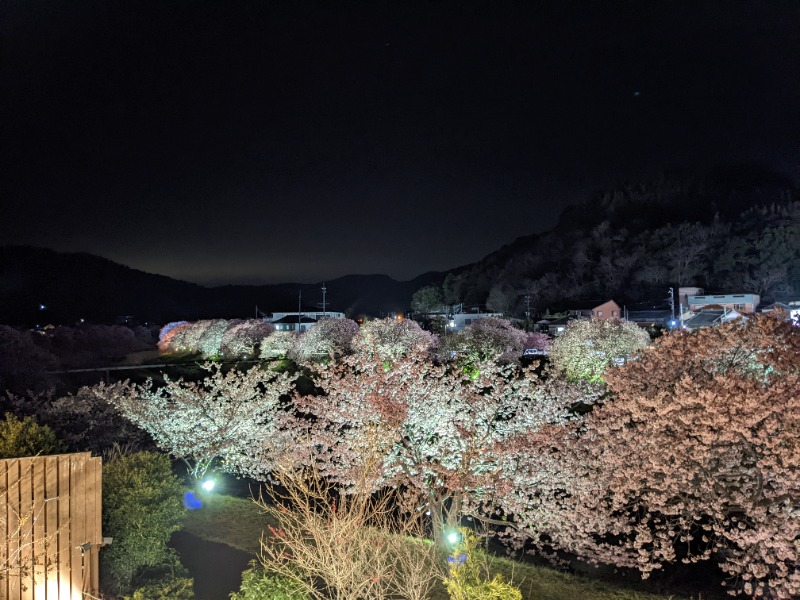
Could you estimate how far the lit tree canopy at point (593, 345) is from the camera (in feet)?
77.6

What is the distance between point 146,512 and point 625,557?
7.11 m

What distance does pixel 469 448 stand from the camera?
908 centimetres

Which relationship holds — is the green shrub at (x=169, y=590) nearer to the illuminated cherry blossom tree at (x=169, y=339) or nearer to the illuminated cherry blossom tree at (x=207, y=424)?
the illuminated cherry blossom tree at (x=207, y=424)

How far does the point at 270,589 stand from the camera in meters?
6.51

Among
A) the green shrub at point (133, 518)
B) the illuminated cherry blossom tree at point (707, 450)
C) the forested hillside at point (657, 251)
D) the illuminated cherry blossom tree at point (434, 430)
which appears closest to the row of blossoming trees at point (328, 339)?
the illuminated cherry blossom tree at point (434, 430)

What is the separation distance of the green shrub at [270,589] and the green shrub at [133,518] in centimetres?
177

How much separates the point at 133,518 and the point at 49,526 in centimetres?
155

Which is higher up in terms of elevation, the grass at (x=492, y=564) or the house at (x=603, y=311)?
the house at (x=603, y=311)

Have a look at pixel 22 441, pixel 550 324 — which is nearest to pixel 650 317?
pixel 550 324

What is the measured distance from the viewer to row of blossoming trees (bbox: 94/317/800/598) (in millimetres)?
7484

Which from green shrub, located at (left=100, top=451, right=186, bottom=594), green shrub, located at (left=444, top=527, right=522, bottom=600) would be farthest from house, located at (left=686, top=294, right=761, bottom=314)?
green shrub, located at (left=100, top=451, right=186, bottom=594)

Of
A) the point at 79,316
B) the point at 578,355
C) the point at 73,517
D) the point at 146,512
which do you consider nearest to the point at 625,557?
the point at 146,512

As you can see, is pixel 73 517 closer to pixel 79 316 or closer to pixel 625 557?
pixel 625 557

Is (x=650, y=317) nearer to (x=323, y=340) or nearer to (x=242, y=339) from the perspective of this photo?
(x=323, y=340)
